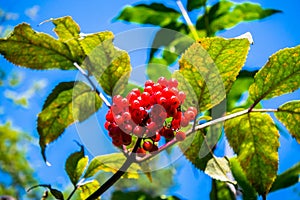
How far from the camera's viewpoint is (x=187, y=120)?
89 cm

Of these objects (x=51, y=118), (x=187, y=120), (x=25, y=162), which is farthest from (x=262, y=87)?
(x=25, y=162)

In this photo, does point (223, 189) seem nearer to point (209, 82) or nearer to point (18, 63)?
point (209, 82)

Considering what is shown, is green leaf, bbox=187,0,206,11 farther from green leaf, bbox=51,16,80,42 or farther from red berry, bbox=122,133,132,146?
red berry, bbox=122,133,132,146

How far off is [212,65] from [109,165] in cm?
39

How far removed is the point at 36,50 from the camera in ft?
3.25

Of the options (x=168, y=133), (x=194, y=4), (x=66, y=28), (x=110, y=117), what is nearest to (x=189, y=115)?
(x=168, y=133)

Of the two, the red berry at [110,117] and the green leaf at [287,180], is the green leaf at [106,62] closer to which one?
the red berry at [110,117]

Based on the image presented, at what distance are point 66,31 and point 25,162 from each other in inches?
455

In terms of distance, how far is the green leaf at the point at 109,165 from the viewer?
959 millimetres

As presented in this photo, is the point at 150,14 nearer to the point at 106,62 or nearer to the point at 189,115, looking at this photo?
the point at 106,62

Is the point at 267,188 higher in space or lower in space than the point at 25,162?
lower

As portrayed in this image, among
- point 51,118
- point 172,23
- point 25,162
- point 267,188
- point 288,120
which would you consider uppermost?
point 25,162

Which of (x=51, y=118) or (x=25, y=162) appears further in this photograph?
(x=25, y=162)

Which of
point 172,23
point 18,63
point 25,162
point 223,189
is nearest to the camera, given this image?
point 18,63
